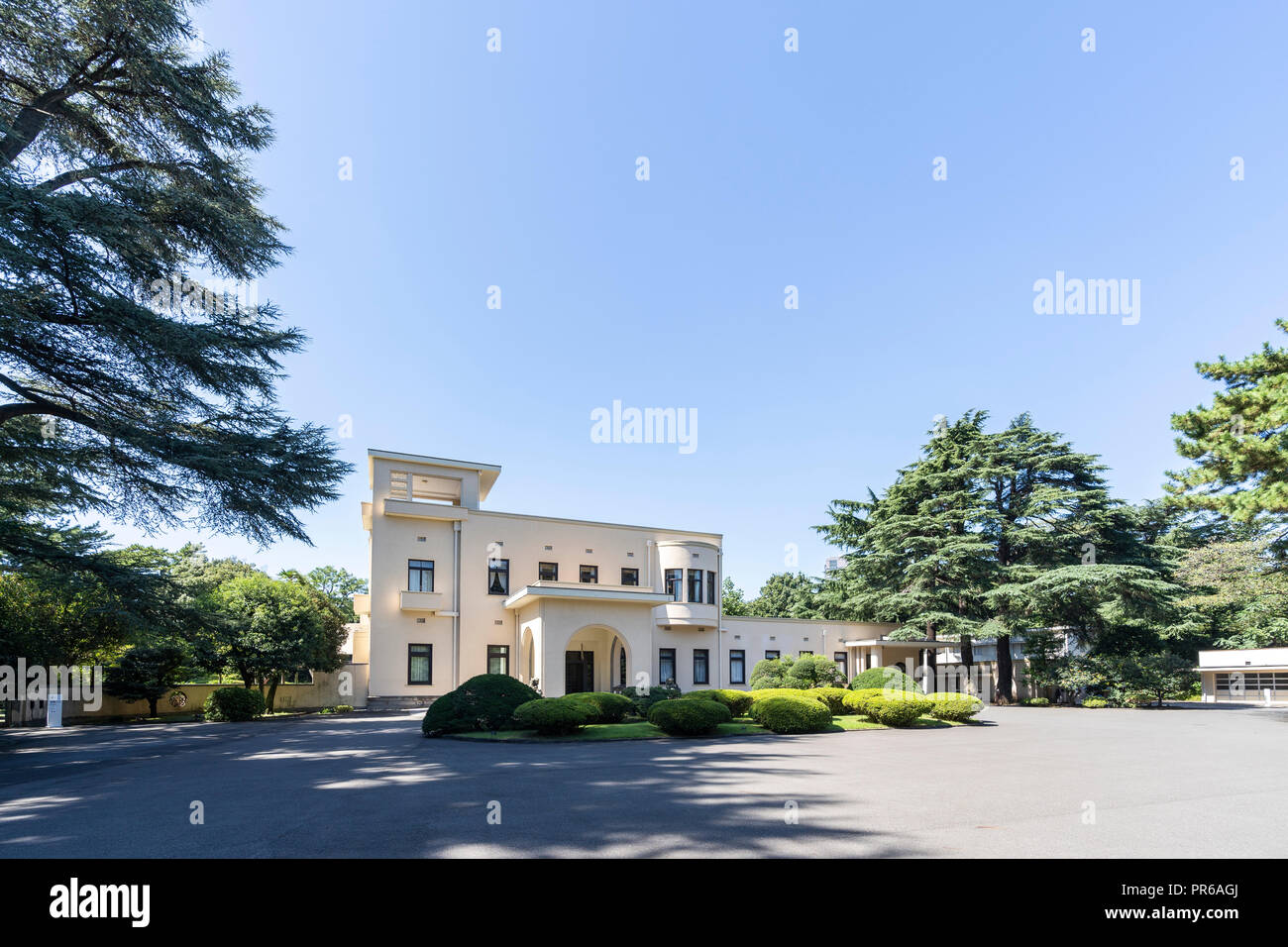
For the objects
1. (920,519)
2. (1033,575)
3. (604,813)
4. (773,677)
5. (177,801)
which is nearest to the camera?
(604,813)

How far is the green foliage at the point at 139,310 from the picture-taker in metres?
12.7

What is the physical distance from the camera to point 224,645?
78.4 feet

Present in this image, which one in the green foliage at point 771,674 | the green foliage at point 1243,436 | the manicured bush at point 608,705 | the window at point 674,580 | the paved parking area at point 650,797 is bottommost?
the green foliage at point 771,674

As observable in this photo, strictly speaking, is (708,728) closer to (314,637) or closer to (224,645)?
(314,637)

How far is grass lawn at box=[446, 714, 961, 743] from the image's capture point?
15156 millimetres

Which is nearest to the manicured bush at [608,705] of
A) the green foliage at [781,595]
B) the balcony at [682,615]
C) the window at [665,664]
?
the balcony at [682,615]

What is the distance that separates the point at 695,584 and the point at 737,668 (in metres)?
4.71

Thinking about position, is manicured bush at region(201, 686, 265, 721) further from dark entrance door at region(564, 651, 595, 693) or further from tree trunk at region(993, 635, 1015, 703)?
tree trunk at region(993, 635, 1015, 703)

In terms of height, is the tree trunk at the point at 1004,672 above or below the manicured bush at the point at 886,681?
below

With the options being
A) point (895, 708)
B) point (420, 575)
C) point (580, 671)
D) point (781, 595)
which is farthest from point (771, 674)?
point (781, 595)

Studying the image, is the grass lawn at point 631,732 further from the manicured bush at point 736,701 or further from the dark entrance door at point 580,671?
the dark entrance door at point 580,671

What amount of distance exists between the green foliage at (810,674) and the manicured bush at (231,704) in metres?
18.4
